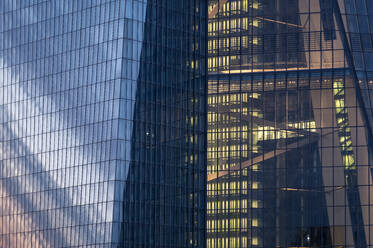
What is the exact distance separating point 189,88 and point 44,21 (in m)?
17.3

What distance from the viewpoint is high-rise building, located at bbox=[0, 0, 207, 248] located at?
107 metres

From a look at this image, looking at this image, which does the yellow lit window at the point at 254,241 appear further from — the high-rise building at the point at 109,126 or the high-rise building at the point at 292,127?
the high-rise building at the point at 109,126

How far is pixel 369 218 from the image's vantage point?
111938 mm

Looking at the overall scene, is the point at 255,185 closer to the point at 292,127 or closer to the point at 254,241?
the point at 254,241

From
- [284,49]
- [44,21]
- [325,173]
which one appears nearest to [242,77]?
[284,49]

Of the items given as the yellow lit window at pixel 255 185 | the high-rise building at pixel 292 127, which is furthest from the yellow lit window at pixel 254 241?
the yellow lit window at pixel 255 185

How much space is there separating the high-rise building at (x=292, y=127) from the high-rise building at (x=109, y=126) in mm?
3133

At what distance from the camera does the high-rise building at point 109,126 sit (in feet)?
352

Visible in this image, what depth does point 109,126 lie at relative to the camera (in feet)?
353

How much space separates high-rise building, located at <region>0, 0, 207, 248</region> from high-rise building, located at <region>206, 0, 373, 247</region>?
10.3 ft

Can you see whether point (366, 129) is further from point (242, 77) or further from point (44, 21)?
point (44, 21)

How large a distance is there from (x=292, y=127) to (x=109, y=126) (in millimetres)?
19570

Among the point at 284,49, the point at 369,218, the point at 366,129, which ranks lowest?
the point at 369,218

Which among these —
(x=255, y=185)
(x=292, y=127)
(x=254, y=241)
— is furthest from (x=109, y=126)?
(x=292, y=127)
